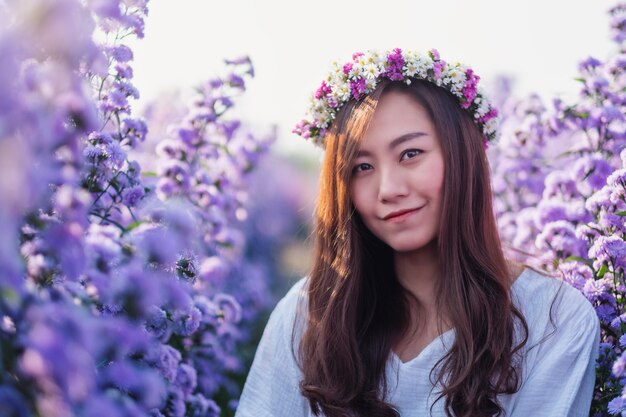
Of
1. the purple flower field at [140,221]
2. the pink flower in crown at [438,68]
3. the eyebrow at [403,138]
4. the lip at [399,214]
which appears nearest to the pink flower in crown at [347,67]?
the pink flower in crown at [438,68]

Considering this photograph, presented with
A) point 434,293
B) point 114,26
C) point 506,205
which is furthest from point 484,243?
point 506,205

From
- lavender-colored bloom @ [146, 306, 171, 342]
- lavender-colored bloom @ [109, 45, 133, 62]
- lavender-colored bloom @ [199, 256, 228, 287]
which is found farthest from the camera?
lavender-colored bloom @ [199, 256, 228, 287]

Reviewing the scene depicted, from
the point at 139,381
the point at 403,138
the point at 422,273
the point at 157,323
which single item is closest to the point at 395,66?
the point at 403,138

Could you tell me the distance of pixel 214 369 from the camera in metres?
2.63

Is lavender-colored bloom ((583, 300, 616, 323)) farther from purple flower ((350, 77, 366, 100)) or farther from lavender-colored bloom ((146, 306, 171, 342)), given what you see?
lavender-colored bloom ((146, 306, 171, 342))

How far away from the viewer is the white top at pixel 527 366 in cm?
183

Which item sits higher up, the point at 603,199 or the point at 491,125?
the point at 491,125

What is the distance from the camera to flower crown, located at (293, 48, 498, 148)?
6.76 feet

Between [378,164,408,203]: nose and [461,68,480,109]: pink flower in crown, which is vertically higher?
[461,68,480,109]: pink flower in crown

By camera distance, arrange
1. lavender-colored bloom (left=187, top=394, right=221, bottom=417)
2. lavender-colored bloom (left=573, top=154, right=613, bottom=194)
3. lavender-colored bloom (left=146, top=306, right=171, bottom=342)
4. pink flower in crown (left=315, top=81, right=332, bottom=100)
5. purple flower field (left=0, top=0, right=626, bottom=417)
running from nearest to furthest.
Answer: purple flower field (left=0, top=0, right=626, bottom=417) < lavender-colored bloom (left=146, top=306, right=171, bottom=342) < lavender-colored bloom (left=187, top=394, right=221, bottom=417) < pink flower in crown (left=315, top=81, right=332, bottom=100) < lavender-colored bloom (left=573, top=154, right=613, bottom=194)

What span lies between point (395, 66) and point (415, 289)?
685mm

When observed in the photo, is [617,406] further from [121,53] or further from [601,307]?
[121,53]

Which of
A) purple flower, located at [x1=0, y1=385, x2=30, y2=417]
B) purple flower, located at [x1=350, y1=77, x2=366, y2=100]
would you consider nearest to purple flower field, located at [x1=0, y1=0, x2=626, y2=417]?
purple flower, located at [x1=0, y1=385, x2=30, y2=417]

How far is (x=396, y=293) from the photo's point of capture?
223 centimetres
